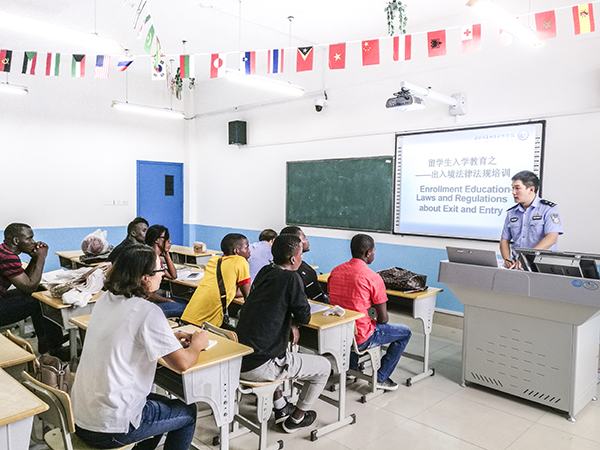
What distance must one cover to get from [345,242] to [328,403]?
3015 millimetres

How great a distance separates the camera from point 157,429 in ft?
6.23

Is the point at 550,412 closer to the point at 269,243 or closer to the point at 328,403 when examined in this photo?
the point at 328,403

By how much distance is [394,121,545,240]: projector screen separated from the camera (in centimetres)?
434

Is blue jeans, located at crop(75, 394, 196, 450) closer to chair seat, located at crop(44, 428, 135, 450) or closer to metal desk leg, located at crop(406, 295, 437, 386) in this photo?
chair seat, located at crop(44, 428, 135, 450)

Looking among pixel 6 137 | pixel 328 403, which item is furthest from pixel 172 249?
pixel 328 403

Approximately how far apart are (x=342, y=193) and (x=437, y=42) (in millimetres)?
2580

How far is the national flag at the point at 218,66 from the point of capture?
427 centimetres

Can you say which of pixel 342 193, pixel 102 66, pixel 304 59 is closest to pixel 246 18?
pixel 304 59

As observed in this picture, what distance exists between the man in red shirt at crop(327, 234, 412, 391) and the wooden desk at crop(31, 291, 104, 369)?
1.78m

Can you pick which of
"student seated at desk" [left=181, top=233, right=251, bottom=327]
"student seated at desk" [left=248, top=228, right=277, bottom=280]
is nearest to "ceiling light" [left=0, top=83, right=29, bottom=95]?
"student seated at desk" [left=248, top=228, right=277, bottom=280]

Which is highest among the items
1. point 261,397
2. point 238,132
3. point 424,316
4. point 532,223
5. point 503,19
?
point 503,19

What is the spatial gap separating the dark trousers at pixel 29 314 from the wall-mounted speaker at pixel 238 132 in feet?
13.9

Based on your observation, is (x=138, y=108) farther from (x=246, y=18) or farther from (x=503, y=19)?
(x=503, y=19)

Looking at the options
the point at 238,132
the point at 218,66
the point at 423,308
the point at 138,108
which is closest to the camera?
the point at 423,308
